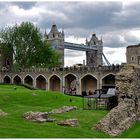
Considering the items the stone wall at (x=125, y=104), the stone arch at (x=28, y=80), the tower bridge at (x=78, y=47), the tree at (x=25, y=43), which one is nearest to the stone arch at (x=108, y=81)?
the stone arch at (x=28, y=80)

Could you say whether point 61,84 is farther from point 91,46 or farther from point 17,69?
point 91,46

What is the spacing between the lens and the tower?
80.8 m

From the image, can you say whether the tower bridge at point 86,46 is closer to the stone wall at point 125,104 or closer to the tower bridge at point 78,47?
the tower bridge at point 78,47

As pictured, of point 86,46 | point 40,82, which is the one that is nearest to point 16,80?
point 40,82

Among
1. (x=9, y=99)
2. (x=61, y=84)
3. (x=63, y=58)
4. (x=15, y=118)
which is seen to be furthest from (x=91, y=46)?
(x=15, y=118)

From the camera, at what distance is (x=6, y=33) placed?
261ft

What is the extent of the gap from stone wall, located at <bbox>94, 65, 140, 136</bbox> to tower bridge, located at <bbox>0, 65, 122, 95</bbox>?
3595cm

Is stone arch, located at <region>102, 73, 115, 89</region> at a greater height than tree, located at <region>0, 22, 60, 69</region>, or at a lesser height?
lesser

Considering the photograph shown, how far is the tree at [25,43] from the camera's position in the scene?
79062 mm

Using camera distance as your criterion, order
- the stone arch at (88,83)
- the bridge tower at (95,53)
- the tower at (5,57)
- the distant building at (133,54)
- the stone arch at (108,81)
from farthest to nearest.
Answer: the bridge tower at (95,53), the tower at (5,57), the distant building at (133,54), the stone arch at (88,83), the stone arch at (108,81)

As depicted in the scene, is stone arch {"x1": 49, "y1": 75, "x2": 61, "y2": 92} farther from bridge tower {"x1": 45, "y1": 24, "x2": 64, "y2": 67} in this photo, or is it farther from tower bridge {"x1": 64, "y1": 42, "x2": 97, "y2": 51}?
tower bridge {"x1": 64, "y1": 42, "x2": 97, "y2": 51}

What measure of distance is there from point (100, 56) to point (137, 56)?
8825 centimetres

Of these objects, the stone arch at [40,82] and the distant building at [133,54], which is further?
the stone arch at [40,82]

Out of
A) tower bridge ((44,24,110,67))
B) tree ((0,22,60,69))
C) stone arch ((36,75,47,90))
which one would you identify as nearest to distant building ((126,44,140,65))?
stone arch ((36,75,47,90))
